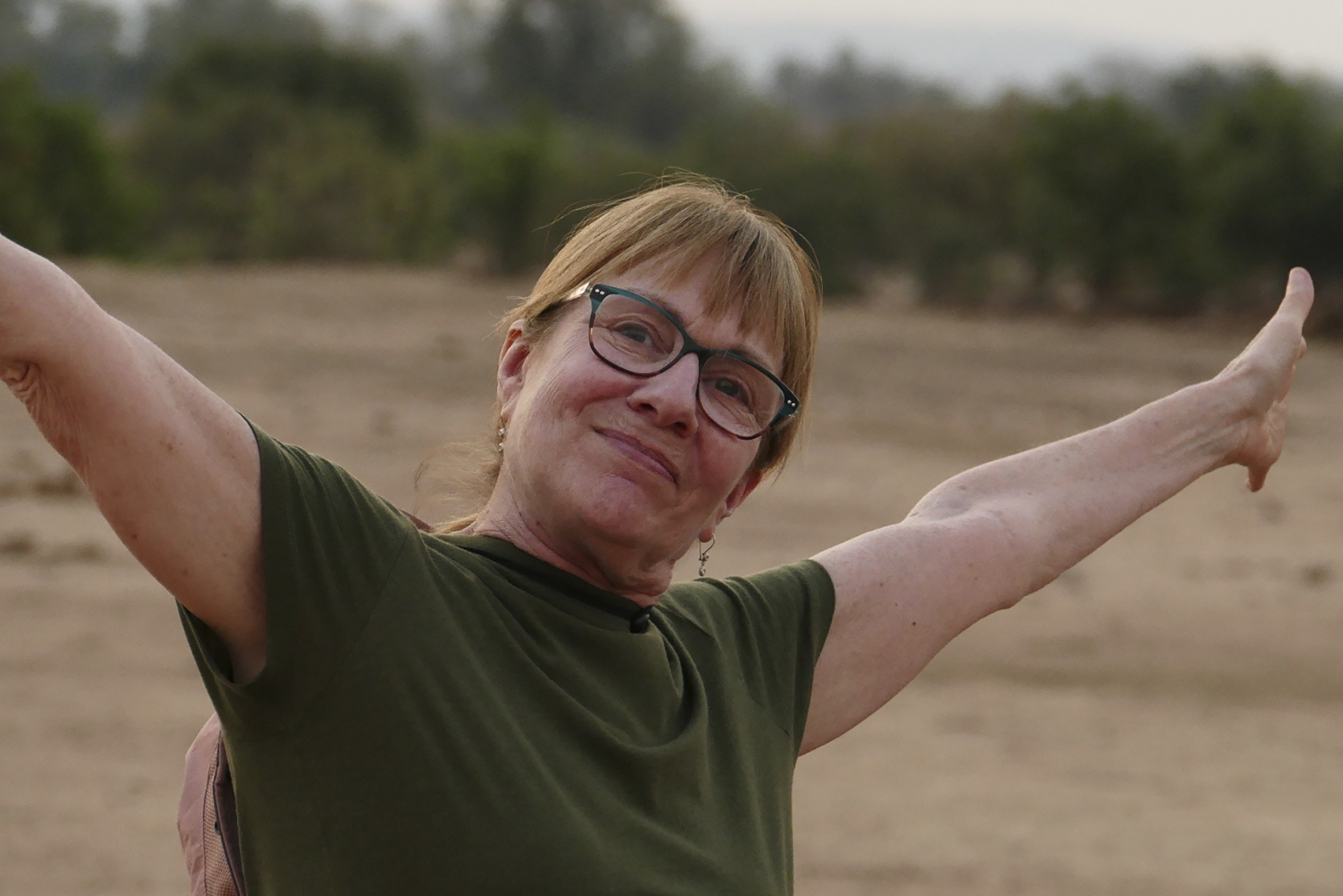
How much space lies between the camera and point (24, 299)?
139cm

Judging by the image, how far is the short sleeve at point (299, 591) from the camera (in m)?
1.55

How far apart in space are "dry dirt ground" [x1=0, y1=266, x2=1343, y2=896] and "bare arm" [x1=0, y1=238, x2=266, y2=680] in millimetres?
954

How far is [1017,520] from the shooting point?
8.30ft

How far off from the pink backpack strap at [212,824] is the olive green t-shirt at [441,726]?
0.04m

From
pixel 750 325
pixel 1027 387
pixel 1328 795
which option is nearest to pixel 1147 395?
pixel 1027 387

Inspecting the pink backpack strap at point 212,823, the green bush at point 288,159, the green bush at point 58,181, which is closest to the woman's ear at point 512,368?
the pink backpack strap at point 212,823

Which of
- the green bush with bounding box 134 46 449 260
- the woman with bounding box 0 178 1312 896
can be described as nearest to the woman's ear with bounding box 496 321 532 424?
the woman with bounding box 0 178 1312 896

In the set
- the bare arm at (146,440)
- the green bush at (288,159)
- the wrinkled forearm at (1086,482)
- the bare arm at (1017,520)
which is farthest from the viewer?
the green bush at (288,159)

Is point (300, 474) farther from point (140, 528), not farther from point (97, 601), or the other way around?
point (97, 601)

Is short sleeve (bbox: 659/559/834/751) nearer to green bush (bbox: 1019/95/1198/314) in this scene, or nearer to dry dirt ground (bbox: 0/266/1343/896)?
→ dry dirt ground (bbox: 0/266/1343/896)

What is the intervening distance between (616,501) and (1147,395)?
529 inches

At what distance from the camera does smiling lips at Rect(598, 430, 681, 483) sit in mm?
1919

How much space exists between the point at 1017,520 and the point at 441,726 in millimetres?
1193

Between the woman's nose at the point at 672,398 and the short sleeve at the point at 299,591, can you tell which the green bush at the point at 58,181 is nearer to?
the woman's nose at the point at 672,398
